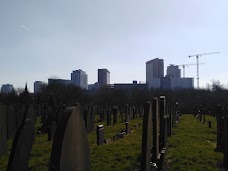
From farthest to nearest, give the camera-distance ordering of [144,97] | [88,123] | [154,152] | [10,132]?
[144,97], [88,123], [10,132], [154,152]

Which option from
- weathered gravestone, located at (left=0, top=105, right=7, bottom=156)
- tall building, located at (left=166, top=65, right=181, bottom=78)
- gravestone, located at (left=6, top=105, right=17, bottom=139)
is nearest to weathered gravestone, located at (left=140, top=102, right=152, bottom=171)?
weathered gravestone, located at (left=0, top=105, right=7, bottom=156)

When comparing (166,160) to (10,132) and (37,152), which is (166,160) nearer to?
(37,152)

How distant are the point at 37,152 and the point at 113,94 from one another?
62.3 meters

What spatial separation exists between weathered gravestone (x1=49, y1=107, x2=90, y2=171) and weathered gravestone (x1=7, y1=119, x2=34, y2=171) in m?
0.48

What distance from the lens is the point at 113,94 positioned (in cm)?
7369

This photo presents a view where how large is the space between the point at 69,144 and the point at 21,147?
23.6 inches

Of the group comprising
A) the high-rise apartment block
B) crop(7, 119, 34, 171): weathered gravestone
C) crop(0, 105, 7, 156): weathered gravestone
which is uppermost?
the high-rise apartment block

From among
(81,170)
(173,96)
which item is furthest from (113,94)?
(81,170)

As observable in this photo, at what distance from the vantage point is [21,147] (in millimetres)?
3766

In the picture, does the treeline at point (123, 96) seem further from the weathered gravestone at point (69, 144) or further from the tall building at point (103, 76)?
the tall building at point (103, 76)

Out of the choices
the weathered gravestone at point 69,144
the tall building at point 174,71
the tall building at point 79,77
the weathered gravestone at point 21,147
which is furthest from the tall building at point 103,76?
the weathered gravestone at point 21,147

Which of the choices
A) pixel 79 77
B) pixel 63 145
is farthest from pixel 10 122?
pixel 79 77

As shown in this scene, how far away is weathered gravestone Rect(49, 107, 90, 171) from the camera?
348cm

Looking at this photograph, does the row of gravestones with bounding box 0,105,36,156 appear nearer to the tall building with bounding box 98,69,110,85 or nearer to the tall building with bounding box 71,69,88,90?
the tall building with bounding box 71,69,88,90
